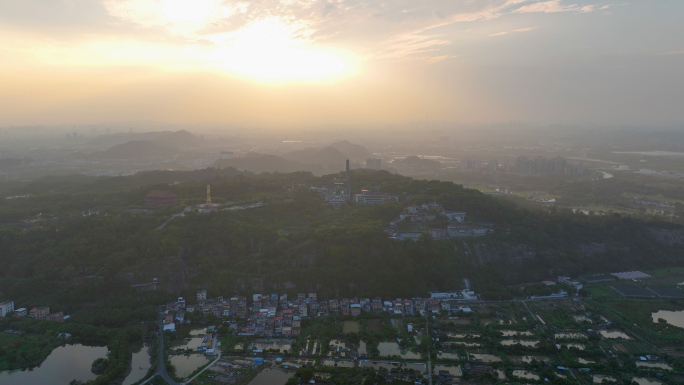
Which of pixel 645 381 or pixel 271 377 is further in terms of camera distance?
pixel 645 381

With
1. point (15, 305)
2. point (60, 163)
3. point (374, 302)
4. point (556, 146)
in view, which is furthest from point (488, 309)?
point (556, 146)

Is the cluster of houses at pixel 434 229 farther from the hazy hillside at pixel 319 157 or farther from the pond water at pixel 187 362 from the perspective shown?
the hazy hillside at pixel 319 157

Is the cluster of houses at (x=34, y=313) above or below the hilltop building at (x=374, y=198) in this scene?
below

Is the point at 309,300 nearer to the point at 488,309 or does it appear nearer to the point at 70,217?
the point at 488,309

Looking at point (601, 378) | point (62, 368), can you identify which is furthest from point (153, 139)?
point (601, 378)

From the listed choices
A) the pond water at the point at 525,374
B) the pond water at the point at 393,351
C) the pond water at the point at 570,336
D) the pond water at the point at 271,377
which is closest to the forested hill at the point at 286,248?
the pond water at the point at 393,351

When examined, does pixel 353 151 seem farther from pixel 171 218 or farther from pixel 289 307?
pixel 289 307
